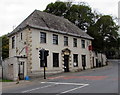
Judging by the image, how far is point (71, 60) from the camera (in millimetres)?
32094

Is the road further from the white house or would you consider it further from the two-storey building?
the two-storey building

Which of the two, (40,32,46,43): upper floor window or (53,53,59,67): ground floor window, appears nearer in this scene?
(40,32,46,43): upper floor window

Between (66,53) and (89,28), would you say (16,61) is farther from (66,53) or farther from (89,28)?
(89,28)

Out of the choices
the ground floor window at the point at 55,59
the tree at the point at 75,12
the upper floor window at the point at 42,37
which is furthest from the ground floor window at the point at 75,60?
the tree at the point at 75,12

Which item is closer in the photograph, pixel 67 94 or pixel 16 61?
pixel 67 94

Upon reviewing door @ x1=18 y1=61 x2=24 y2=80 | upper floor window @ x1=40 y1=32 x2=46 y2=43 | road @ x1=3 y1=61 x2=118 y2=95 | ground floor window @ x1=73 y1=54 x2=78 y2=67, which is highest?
upper floor window @ x1=40 y1=32 x2=46 y2=43

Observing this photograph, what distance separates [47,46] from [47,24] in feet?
11.3

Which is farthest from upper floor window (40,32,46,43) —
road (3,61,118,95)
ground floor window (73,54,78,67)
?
road (3,61,118,95)

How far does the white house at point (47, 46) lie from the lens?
2614 centimetres

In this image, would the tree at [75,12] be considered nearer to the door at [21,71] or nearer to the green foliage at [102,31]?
the green foliage at [102,31]

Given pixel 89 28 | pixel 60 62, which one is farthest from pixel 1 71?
pixel 89 28

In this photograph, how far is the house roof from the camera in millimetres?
28002

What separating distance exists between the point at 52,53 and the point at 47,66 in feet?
7.25

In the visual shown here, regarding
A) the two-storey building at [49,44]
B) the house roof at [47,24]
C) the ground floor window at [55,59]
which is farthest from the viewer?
the ground floor window at [55,59]
